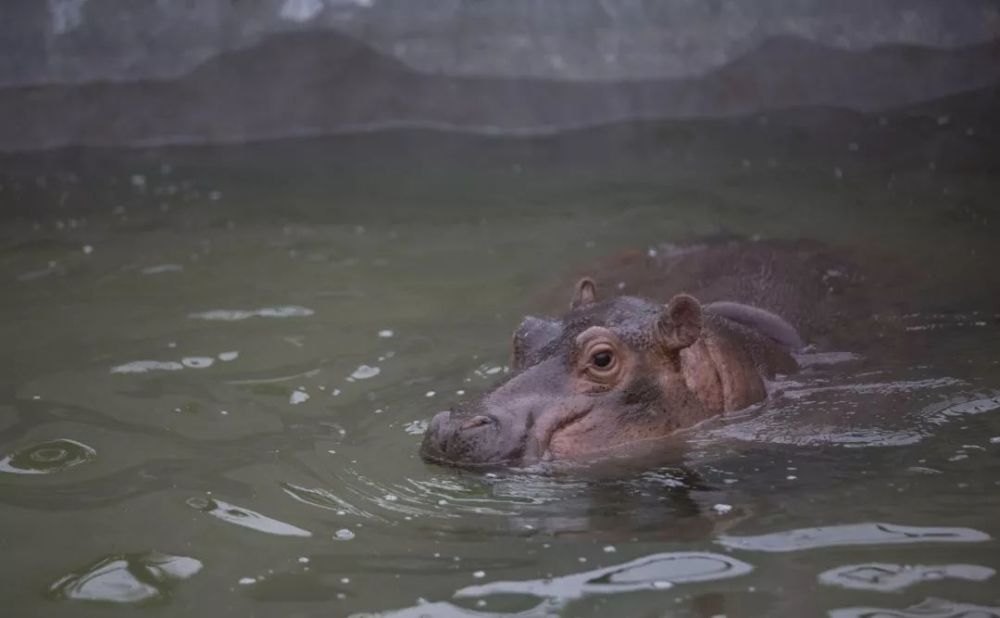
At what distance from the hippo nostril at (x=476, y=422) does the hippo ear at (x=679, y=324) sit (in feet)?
2.68

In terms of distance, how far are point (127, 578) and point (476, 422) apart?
1.30 m

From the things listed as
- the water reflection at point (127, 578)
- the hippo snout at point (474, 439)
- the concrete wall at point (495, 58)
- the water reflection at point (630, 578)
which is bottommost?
the water reflection at point (630, 578)

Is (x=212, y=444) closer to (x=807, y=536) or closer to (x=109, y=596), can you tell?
(x=109, y=596)

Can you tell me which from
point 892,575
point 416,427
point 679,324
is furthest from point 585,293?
point 892,575

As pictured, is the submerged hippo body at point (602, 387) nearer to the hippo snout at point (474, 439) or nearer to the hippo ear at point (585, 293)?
the hippo snout at point (474, 439)

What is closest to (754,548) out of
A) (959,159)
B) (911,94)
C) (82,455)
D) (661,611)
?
(661,611)

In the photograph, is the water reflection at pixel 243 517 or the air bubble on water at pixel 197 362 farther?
the air bubble on water at pixel 197 362

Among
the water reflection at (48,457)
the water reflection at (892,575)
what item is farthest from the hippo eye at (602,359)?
the water reflection at (48,457)

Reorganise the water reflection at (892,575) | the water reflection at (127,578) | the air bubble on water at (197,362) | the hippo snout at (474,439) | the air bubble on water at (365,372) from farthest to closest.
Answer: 1. the air bubble on water at (197,362)
2. the air bubble on water at (365,372)
3. the hippo snout at (474,439)
4. the water reflection at (127,578)
5. the water reflection at (892,575)

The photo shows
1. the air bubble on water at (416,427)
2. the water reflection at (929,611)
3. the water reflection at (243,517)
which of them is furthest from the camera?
the air bubble on water at (416,427)

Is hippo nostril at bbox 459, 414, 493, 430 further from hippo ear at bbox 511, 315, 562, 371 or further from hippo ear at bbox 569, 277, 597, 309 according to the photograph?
hippo ear at bbox 569, 277, 597, 309

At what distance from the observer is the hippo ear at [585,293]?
5.83m

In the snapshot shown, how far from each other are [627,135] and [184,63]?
3.48 m

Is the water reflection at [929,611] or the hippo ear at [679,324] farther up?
the hippo ear at [679,324]
